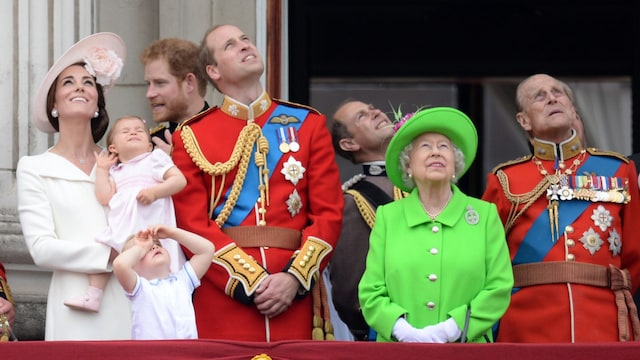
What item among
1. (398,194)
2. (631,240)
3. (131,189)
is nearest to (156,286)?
(131,189)

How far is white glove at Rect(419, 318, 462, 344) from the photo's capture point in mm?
6348

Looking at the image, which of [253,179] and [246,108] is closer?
[253,179]

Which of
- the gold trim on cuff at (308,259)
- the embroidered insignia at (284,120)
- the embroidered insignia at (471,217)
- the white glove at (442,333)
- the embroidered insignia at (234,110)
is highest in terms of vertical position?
the embroidered insignia at (234,110)

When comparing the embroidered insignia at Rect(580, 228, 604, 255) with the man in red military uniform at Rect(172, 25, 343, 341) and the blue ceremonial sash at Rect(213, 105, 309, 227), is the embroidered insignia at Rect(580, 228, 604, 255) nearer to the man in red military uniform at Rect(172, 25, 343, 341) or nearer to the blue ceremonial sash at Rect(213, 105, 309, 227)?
the man in red military uniform at Rect(172, 25, 343, 341)

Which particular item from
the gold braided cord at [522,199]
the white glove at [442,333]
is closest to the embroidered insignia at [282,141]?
the gold braided cord at [522,199]

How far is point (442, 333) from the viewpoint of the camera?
6.36m

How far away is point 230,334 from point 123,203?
636 mm

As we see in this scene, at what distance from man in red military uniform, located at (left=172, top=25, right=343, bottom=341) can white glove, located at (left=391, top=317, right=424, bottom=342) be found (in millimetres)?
500

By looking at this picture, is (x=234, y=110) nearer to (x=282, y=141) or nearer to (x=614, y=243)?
(x=282, y=141)

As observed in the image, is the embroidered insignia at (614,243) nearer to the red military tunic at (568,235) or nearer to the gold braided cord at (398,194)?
the red military tunic at (568,235)

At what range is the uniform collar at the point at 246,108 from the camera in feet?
23.3

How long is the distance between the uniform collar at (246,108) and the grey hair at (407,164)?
659 mm

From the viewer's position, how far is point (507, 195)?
716cm

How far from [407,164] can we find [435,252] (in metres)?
0.40
